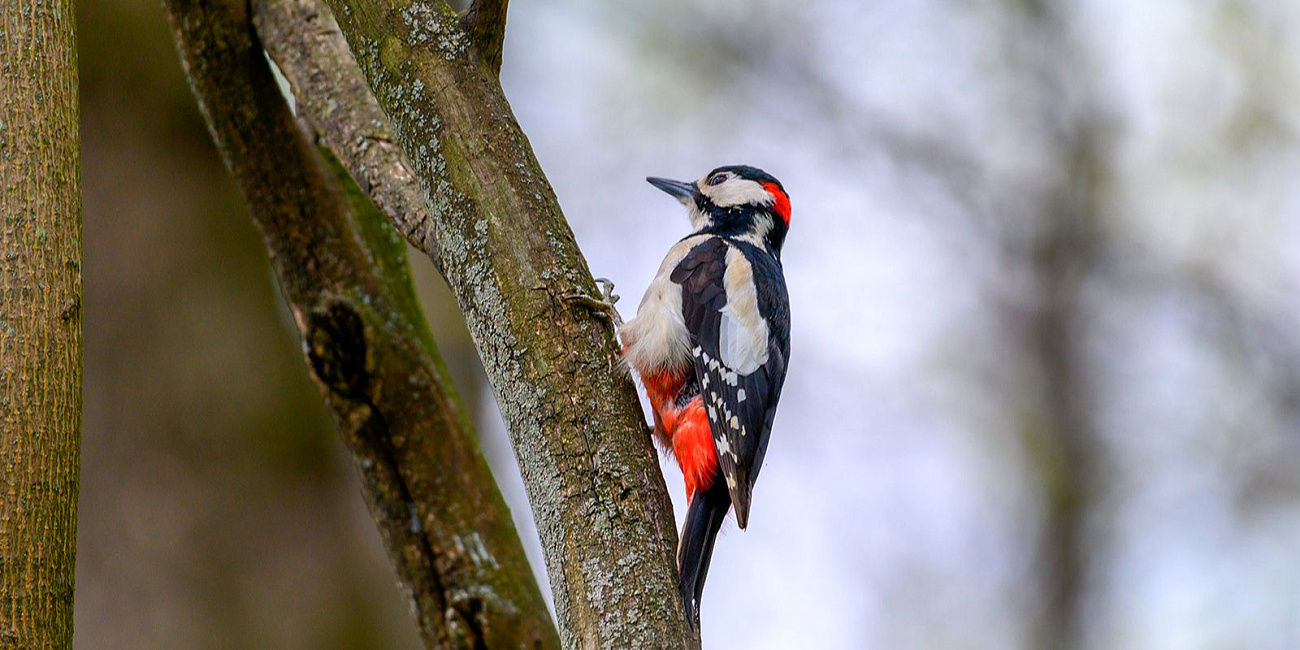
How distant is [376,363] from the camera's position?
2260 mm

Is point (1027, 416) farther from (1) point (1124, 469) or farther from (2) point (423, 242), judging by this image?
(2) point (423, 242)

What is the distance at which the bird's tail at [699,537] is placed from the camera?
7.77 ft

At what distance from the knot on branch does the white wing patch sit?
4.04 ft

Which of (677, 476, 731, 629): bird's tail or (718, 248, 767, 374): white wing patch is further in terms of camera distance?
(718, 248, 767, 374): white wing patch

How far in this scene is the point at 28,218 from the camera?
1694 mm

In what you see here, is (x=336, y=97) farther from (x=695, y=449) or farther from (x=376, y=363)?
(x=695, y=449)

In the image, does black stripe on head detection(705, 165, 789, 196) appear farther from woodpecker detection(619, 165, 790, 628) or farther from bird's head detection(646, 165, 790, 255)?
woodpecker detection(619, 165, 790, 628)

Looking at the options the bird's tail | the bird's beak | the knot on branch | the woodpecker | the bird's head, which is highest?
the bird's beak

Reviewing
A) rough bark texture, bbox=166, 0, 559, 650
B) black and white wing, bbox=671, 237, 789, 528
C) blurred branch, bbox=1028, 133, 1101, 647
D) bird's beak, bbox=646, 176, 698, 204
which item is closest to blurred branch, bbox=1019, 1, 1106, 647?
blurred branch, bbox=1028, 133, 1101, 647

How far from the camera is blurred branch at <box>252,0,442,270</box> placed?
2395 mm

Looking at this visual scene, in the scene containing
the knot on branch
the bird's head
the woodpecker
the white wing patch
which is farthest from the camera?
the bird's head

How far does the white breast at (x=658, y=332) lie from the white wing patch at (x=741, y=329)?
4.9 inches

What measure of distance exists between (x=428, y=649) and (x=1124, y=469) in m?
6.32

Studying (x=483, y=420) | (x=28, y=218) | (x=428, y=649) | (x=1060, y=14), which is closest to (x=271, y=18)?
(x=28, y=218)
